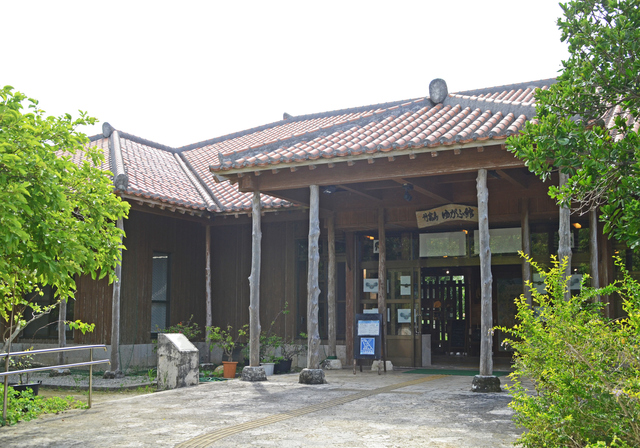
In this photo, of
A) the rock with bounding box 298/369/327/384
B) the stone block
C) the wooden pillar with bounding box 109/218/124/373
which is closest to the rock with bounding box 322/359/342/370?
the rock with bounding box 298/369/327/384

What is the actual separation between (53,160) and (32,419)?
3631mm

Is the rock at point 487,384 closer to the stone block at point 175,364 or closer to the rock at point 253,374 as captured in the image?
the rock at point 253,374

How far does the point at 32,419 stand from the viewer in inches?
286

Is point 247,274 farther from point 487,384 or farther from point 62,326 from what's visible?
point 487,384

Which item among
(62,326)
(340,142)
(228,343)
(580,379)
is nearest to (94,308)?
(62,326)

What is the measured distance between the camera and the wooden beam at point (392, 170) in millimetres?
9078

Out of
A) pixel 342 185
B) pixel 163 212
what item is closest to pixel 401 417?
pixel 342 185

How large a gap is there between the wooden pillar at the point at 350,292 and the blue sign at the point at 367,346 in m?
1.69

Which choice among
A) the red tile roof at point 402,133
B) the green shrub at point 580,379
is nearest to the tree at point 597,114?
the green shrub at point 580,379

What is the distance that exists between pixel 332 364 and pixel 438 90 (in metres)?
5.98

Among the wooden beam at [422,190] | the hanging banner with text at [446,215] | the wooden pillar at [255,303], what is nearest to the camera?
the wooden beam at [422,190]

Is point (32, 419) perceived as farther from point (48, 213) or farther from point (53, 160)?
point (53, 160)

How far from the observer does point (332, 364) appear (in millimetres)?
12758

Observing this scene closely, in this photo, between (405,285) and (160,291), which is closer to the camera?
(405,285)
